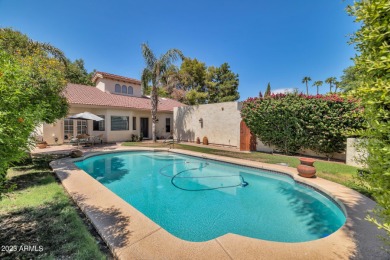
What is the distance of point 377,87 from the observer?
6.15ft

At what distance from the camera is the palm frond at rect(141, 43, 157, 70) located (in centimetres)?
1700

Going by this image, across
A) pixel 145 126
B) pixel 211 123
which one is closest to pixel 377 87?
pixel 211 123

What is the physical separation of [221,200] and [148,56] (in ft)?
51.1

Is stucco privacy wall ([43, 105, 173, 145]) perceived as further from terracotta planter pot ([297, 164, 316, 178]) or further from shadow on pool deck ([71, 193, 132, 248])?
terracotta planter pot ([297, 164, 316, 178])

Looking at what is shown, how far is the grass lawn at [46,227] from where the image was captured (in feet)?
10.3

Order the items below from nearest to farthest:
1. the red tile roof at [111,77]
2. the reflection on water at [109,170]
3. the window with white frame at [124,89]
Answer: the reflection on water at [109,170], the red tile roof at [111,77], the window with white frame at [124,89]

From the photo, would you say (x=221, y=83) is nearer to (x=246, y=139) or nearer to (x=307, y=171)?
(x=246, y=139)

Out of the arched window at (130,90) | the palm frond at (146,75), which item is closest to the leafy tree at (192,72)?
the arched window at (130,90)

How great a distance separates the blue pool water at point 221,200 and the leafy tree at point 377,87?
3.49m

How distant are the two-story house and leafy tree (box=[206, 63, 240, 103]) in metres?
12.8

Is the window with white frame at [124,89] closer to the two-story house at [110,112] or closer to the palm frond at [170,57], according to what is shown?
the two-story house at [110,112]

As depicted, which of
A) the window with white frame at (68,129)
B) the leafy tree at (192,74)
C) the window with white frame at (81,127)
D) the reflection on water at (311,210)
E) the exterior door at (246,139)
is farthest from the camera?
the leafy tree at (192,74)

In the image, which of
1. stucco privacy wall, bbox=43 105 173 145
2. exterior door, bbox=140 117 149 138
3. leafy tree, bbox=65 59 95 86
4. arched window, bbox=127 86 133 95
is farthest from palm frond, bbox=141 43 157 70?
leafy tree, bbox=65 59 95 86

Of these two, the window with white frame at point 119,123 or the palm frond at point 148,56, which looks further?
the window with white frame at point 119,123
